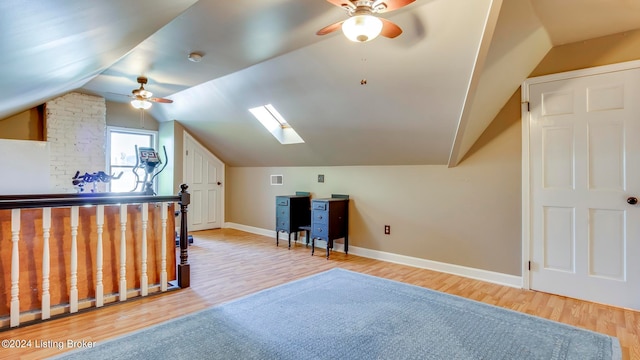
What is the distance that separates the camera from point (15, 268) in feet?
7.84

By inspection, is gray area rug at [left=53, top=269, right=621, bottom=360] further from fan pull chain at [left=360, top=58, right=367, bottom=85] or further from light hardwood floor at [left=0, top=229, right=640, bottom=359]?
fan pull chain at [left=360, top=58, right=367, bottom=85]

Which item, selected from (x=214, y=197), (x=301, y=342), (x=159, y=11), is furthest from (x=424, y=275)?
(x=214, y=197)

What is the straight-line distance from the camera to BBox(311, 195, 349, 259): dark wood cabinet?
452cm

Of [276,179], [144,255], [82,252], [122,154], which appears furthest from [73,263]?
[122,154]

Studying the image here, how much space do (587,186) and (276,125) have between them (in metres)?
3.99

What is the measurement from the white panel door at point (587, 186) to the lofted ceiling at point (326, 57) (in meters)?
0.46

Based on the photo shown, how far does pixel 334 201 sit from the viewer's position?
4.60 m

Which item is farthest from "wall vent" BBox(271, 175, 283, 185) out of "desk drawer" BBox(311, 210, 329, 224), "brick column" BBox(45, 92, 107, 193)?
"brick column" BBox(45, 92, 107, 193)

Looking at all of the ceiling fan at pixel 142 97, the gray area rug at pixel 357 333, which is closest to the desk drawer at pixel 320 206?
the gray area rug at pixel 357 333

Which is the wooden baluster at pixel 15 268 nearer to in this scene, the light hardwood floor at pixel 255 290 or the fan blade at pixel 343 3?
the light hardwood floor at pixel 255 290

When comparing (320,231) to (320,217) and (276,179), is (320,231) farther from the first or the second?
(276,179)

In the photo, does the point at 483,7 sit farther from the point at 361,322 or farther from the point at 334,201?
the point at 334,201

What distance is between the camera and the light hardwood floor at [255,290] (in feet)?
7.68

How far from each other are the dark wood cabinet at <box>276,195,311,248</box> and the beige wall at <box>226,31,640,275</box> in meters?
0.35
